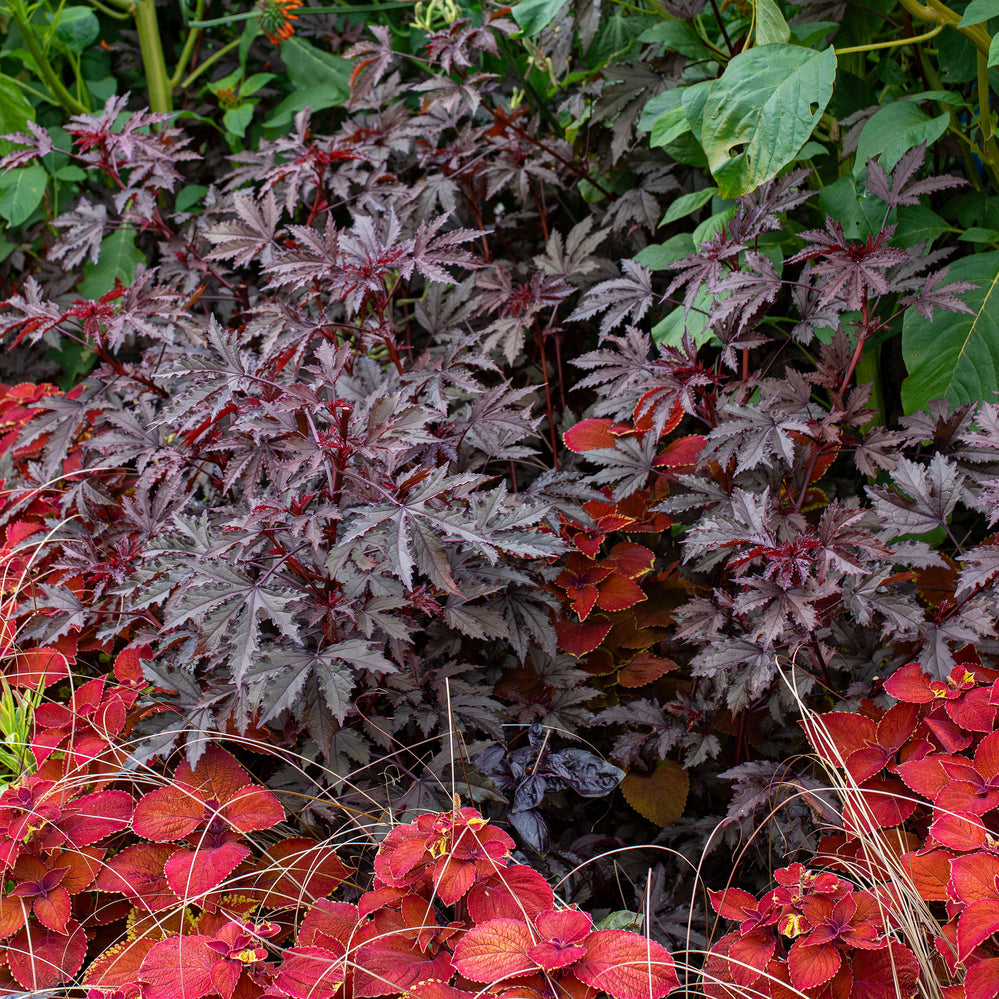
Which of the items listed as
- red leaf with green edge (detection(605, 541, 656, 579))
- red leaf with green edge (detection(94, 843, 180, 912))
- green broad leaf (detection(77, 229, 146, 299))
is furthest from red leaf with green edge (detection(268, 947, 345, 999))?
green broad leaf (detection(77, 229, 146, 299))

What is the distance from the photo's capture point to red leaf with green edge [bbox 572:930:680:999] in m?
0.93

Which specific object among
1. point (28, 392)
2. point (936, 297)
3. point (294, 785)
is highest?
point (936, 297)

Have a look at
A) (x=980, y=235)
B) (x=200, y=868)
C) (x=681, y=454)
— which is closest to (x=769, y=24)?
(x=980, y=235)

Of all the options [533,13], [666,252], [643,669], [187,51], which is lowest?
[643,669]

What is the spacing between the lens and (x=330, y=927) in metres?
1.12

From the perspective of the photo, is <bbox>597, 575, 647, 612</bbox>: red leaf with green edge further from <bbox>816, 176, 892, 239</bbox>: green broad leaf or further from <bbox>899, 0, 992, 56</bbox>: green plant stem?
<bbox>899, 0, 992, 56</bbox>: green plant stem

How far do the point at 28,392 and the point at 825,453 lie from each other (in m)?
1.85

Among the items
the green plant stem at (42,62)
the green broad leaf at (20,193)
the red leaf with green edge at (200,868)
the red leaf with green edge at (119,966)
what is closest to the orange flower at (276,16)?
the green plant stem at (42,62)

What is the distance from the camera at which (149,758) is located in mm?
1332

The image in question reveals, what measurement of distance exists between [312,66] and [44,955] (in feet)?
8.22

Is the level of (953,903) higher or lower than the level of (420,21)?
lower

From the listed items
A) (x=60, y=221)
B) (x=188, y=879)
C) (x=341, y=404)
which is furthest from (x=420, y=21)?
(x=188, y=879)

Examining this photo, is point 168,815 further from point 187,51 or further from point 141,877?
point 187,51

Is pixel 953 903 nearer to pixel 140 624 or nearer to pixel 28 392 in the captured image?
pixel 140 624
